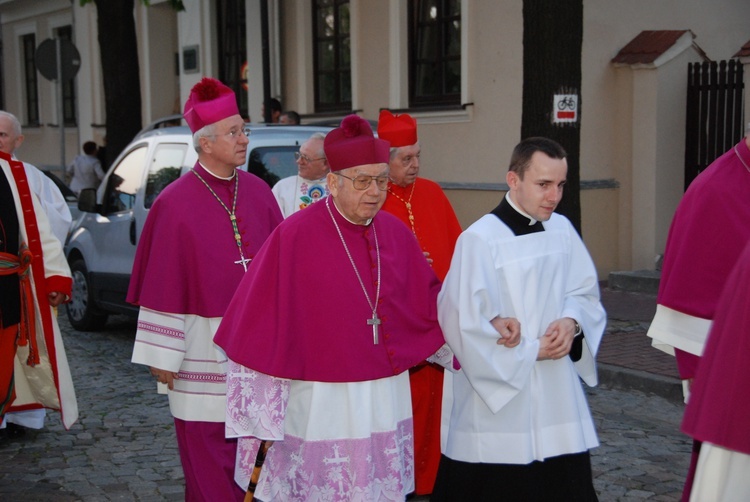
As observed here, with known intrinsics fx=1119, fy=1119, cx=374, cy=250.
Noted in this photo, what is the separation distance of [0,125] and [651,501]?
4.44 meters

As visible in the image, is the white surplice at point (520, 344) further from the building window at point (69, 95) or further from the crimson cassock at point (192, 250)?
the building window at point (69, 95)

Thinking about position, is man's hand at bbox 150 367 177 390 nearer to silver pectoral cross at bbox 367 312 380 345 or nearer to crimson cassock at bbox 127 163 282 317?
crimson cassock at bbox 127 163 282 317

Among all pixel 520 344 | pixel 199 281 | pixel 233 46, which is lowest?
pixel 520 344

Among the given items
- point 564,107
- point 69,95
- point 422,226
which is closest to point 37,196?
point 422,226

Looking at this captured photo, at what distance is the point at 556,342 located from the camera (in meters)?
4.37

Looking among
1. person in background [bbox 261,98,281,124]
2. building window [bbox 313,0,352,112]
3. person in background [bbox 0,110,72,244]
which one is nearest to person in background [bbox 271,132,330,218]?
person in background [bbox 0,110,72,244]

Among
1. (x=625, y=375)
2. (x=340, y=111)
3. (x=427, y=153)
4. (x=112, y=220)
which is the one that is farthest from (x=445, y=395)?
(x=340, y=111)

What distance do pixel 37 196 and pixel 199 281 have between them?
2298 millimetres

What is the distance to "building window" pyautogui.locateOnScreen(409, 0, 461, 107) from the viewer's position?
1456 centimetres

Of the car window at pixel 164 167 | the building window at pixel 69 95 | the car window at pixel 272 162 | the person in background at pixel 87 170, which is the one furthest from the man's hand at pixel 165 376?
the building window at pixel 69 95

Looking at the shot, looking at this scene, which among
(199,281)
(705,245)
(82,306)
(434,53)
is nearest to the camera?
(705,245)

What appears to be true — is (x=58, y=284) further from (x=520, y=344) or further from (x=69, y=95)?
(x=69, y=95)

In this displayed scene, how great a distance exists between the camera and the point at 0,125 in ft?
22.8

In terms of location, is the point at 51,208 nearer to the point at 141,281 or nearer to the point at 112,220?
the point at 141,281
